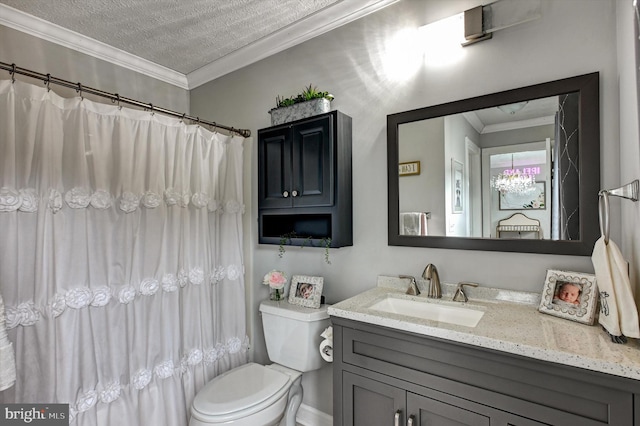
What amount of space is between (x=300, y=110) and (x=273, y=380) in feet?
5.04

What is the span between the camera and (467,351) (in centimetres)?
103

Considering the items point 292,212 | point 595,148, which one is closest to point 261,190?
point 292,212

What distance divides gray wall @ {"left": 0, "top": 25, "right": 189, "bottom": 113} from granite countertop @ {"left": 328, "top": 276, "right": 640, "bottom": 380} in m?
2.32

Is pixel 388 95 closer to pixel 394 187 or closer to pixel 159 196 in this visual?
pixel 394 187

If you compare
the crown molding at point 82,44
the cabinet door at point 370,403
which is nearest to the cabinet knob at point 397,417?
the cabinet door at point 370,403

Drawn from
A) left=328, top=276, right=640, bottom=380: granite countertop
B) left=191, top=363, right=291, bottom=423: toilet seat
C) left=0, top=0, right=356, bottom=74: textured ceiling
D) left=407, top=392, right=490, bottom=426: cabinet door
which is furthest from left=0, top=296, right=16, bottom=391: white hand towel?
left=0, top=0, right=356, bottom=74: textured ceiling

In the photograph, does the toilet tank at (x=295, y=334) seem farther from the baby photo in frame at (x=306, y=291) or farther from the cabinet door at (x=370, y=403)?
the cabinet door at (x=370, y=403)

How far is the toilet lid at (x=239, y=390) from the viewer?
4.82 feet

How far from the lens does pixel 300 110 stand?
1.84 meters

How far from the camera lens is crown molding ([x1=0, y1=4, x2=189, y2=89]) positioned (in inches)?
73.1

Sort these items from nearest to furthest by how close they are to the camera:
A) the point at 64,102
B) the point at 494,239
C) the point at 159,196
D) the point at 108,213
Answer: the point at 494,239 → the point at 64,102 → the point at 108,213 → the point at 159,196

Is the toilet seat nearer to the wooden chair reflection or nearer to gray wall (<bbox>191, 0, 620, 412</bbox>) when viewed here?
gray wall (<bbox>191, 0, 620, 412</bbox>)

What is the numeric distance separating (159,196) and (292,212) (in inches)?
30.3

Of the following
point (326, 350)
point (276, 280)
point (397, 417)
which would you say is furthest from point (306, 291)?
point (397, 417)
